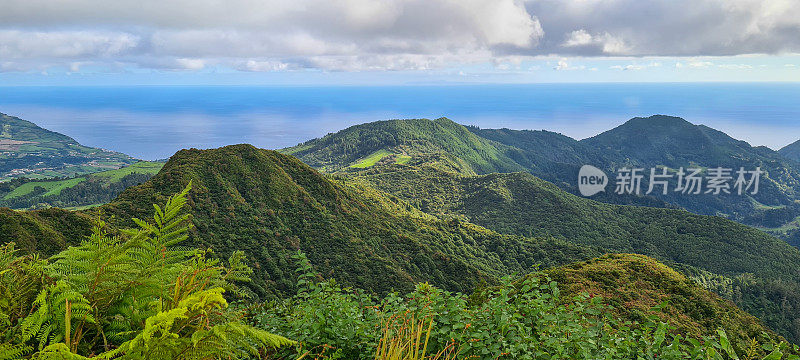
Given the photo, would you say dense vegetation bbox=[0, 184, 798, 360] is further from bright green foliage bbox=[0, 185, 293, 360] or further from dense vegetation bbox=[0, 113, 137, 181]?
dense vegetation bbox=[0, 113, 137, 181]

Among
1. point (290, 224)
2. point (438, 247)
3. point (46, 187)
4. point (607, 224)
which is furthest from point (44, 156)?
point (607, 224)

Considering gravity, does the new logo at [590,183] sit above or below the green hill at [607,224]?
above

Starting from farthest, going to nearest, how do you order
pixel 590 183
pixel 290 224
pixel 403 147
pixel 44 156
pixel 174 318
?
pixel 44 156, pixel 403 147, pixel 590 183, pixel 290 224, pixel 174 318

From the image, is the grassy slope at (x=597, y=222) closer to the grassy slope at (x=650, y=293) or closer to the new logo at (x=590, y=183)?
the grassy slope at (x=650, y=293)

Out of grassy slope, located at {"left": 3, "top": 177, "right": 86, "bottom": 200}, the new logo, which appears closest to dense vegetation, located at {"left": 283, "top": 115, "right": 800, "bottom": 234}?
the new logo

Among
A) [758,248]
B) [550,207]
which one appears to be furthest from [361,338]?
[758,248]

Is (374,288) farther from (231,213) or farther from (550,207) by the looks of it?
(550,207)

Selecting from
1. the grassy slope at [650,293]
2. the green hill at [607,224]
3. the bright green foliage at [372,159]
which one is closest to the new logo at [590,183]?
the green hill at [607,224]

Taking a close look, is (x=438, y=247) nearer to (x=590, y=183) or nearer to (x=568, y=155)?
(x=590, y=183)
